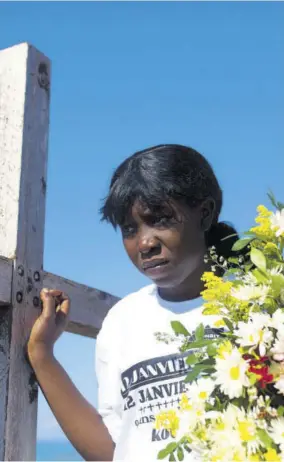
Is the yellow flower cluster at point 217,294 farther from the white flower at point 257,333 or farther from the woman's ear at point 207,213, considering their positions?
the woman's ear at point 207,213

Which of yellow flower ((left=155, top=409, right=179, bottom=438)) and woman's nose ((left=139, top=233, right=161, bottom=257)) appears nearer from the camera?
yellow flower ((left=155, top=409, right=179, bottom=438))

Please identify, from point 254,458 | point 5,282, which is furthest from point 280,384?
point 5,282

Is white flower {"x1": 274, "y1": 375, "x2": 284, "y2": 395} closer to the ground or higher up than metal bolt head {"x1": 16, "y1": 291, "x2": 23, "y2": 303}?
closer to the ground

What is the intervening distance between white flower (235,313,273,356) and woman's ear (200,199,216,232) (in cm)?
85

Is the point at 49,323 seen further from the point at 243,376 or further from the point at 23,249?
the point at 243,376

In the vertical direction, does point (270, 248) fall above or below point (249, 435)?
above

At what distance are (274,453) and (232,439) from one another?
99mm

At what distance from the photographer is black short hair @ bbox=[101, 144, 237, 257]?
8.31 ft

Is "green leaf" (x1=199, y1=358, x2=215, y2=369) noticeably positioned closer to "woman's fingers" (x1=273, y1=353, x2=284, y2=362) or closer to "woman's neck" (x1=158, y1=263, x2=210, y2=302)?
"woman's fingers" (x1=273, y1=353, x2=284, y2=362)

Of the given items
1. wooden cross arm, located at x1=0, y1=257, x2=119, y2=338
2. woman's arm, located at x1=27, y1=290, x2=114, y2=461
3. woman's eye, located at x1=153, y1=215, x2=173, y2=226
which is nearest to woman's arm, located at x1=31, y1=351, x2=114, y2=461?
woman's arm, located at x1=27, y1=290, x2=114, y2=461

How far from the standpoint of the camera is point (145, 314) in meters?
2.66

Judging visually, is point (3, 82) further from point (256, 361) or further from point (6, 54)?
point (256, 361)

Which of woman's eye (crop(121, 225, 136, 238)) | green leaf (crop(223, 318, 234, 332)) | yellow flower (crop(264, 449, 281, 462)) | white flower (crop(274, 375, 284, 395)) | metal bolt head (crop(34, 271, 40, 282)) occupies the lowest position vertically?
yellow flower (crop(264, 449, 281, 462))

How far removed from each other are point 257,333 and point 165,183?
880 millimetres
